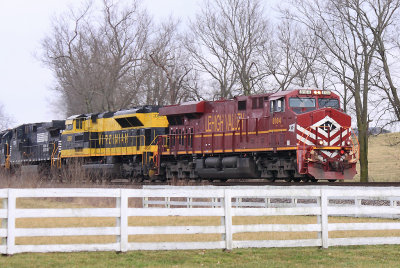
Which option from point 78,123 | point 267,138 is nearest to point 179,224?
point 267,138

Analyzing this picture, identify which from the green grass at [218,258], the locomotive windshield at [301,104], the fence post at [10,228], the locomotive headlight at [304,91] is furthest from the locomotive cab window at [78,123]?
the fence post at [10,228]

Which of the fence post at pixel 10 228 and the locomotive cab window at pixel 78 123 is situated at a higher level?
the locomotive cab window at pixel 78 123

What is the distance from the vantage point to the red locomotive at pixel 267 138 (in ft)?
77.2

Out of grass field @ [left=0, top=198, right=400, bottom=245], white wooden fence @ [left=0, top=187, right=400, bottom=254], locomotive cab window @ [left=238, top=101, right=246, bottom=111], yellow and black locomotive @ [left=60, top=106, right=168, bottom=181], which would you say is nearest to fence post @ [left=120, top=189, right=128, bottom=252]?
white wooden fence @ [left=0, top=187, right=400, bottom=254]

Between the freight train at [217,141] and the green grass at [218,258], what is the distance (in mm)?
12335

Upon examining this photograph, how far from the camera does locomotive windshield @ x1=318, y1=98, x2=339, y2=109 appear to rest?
961 inches

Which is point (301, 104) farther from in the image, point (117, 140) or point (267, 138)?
point (117, 140)

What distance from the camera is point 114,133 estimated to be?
106 ft

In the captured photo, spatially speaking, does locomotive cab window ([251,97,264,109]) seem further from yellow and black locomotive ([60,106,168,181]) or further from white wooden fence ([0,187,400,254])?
white wooden fence ([0,187,400,254])

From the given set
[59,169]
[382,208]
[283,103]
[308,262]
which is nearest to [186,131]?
[283,103]

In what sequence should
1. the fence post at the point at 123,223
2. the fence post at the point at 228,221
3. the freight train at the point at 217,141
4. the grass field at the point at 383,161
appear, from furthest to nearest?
1. the grass field at the point at 383,161
2. the freight train at the point at 217,141
3. the fence post at the point at 228,221
4. the fence post at the point at 123,223

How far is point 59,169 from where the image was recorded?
34.9m

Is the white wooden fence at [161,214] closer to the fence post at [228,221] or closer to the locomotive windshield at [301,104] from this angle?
the fence post at [228,221]

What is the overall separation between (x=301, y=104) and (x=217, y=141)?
439 centimetres
